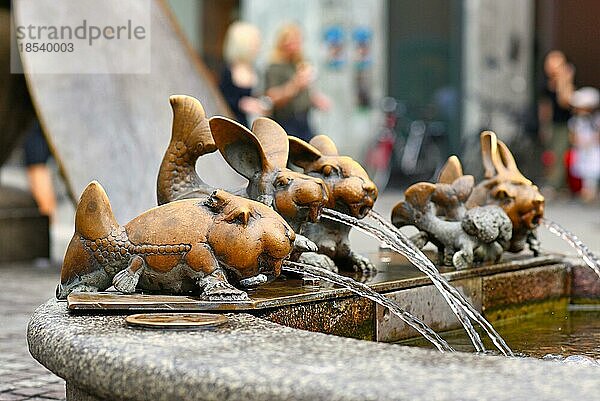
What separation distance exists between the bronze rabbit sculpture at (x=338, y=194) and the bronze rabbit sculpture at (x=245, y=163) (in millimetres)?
185

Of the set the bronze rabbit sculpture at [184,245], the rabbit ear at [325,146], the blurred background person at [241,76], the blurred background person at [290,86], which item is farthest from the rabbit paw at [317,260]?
the blurred background person at [290,86]

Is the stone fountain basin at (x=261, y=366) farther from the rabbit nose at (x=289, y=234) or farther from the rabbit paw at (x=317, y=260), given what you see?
the rabbit paw at (x=317, y=260)

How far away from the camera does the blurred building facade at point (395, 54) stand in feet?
56.1

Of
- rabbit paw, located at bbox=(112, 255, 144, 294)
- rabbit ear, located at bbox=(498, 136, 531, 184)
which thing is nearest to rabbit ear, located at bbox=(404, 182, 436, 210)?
rabbit ear, located at bbox=(498, 136, 531, 184)

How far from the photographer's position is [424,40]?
1764cm

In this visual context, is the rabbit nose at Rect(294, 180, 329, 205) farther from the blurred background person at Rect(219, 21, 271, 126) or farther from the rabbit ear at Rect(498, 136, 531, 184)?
the blurred background person at Rect(219, 21, 271, 126)

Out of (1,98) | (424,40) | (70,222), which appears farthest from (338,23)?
(1,98)

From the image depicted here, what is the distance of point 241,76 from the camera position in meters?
10.4

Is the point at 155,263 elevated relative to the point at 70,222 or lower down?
elevated

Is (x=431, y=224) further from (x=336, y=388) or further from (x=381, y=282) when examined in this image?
(x=336, y=388)

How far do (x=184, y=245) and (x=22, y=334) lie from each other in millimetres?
2323

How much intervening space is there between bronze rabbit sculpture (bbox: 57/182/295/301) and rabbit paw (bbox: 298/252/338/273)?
54cm

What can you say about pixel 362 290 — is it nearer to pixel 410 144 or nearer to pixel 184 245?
pixel 184 245

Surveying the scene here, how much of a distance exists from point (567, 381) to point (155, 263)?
1.28m
